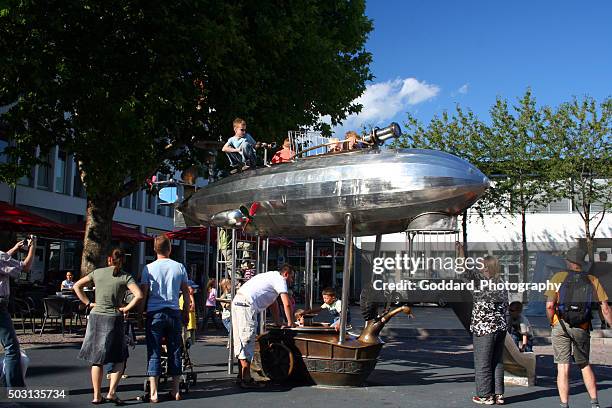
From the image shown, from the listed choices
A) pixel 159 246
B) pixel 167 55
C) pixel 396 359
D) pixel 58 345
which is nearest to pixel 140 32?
pixel 167 55

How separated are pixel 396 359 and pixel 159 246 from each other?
22.8 ft

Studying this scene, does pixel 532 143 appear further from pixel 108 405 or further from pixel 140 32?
pixel 108 405

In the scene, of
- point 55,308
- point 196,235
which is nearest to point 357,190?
point 55,308

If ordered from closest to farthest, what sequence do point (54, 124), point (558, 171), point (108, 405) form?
point (108, 405), point (54, 124), point (558, 171)

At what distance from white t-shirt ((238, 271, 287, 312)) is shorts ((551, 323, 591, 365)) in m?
3.57

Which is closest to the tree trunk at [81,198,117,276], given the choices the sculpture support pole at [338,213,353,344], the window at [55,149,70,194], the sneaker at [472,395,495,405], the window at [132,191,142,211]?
the sculpture support pole at [338,213,353,344]

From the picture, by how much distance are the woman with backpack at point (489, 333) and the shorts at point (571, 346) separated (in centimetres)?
82

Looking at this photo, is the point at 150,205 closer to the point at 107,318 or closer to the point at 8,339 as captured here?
the point at 107,318

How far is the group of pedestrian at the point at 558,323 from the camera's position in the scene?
24.3ft

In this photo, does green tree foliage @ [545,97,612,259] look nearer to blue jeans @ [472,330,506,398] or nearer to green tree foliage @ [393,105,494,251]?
green tree foliage @ [393,105,494,251]

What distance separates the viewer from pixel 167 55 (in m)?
14.0

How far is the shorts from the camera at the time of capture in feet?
24.3

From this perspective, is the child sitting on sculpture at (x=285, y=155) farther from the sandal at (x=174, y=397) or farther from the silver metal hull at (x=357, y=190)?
the sandal at (x=174, y=397)

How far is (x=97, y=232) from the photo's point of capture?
640 inches
